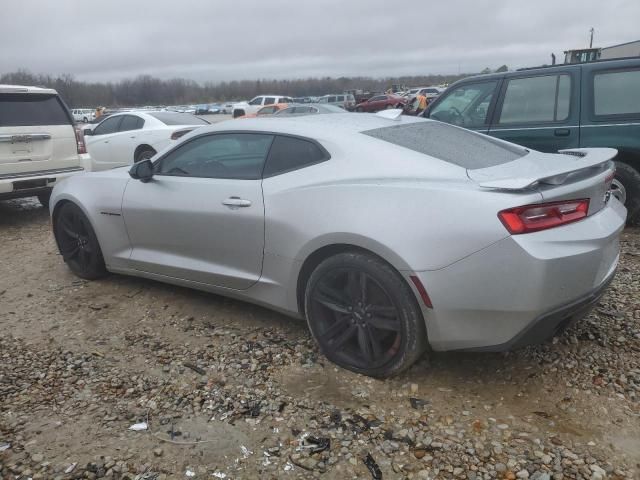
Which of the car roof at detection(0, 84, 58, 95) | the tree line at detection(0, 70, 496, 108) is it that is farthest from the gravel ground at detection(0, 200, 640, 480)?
the tree line at detection(0, 70, 496, 108)

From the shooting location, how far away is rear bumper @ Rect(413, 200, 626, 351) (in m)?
2.35

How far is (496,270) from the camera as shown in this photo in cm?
238

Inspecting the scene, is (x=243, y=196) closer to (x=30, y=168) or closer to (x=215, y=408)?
(x=215, y=408)

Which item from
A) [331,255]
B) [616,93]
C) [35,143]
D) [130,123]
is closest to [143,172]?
[331,255]

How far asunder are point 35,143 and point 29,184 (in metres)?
0.54

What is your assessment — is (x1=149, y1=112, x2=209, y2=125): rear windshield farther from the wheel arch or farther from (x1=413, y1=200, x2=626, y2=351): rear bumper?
(x1=413, y1=200, x2=626, y2=351): rear bumper

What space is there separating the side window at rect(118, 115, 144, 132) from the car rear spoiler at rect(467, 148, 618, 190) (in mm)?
8290

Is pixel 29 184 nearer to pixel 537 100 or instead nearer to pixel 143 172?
pixel 143 172

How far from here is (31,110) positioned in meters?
6.68

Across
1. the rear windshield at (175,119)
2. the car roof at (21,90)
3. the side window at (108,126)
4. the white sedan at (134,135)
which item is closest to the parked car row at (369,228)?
the car roof at (21,90)

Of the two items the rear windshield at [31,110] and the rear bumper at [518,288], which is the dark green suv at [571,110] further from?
the rear windshield at [31,110]

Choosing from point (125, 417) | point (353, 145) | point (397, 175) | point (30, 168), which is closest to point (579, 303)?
point (397, 175)

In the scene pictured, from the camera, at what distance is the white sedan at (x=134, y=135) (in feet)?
31.6

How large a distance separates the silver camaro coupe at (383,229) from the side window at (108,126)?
23.1 ft
